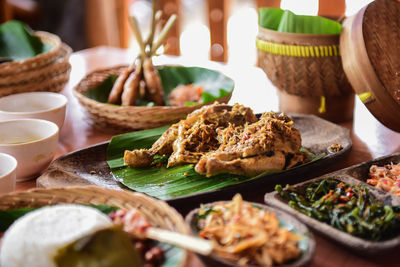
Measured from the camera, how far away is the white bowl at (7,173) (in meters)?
1.81

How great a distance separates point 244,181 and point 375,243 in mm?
625

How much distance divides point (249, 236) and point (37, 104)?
1.75m

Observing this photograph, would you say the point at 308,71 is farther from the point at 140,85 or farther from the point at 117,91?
the point at 117,91

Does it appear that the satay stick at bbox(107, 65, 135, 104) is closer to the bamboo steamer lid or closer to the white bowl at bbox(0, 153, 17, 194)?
the white bowl at bbox(0, 153, 17, 194)

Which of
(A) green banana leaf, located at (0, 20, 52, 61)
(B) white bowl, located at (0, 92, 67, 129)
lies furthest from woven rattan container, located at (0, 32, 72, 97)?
(A) green banana leaf, located at (0, 20, 52, 61)

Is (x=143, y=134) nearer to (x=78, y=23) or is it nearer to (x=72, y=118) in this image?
(x=72, y=118)

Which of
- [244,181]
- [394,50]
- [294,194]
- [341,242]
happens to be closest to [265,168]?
[244,181]

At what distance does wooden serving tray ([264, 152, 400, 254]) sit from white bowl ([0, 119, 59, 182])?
3.38 ft

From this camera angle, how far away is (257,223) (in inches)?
56.2

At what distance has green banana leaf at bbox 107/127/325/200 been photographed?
78.3 inches

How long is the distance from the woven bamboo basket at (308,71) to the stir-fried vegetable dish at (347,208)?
0.97m

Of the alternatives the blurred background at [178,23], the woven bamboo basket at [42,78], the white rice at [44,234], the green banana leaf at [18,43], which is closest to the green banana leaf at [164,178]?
the white rice at [44,234]

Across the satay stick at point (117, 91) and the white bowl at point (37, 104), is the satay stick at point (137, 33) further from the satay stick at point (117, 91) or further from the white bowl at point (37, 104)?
the white bowl at point (37, 104)

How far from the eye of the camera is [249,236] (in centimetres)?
140
